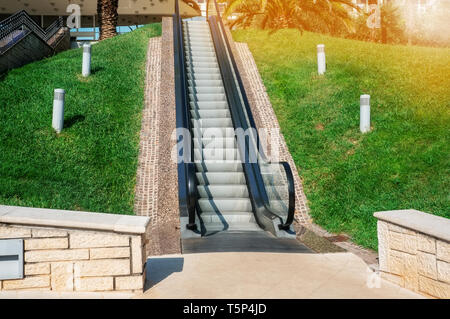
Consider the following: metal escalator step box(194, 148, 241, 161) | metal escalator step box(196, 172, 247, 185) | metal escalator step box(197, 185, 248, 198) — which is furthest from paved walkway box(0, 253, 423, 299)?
metal escalator step box(194, 148, 241, 161)

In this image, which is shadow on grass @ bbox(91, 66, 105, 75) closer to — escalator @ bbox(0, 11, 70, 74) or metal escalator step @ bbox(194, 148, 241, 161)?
escalator @ bbox(0, 11, 70, 74)

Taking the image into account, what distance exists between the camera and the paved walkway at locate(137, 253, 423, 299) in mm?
4461

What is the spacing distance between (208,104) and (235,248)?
618 cm

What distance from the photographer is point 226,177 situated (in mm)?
8977

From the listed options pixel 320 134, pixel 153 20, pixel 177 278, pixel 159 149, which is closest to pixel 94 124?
pixel 159 149

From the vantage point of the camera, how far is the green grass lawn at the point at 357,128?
7828 mm

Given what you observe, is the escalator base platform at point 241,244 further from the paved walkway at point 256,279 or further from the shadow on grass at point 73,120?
the shadow on grass at point 73,120

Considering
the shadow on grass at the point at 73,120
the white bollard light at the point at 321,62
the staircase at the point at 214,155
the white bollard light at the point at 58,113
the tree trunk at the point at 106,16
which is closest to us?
the staircase at the point at 214,155

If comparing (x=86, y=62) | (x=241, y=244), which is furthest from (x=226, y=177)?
(x=86, y=62)

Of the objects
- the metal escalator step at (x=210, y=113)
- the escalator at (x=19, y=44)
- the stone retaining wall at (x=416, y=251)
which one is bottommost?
the stone retaining wall at (x=416, y=251)

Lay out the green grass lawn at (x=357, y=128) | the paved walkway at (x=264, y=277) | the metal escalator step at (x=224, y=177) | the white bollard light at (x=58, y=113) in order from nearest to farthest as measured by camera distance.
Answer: the paved walkway at (x=264, y=277)
the green grass lawn at (x=357, y=128)
the metal escalator step at (x=224, y=177)
the white bollard light at (x=58, y=113)

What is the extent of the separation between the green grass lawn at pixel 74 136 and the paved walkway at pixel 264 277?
2.85 meters

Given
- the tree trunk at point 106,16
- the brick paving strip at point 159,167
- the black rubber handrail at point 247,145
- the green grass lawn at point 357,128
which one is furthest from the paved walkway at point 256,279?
the tree trunk at point 106,16
